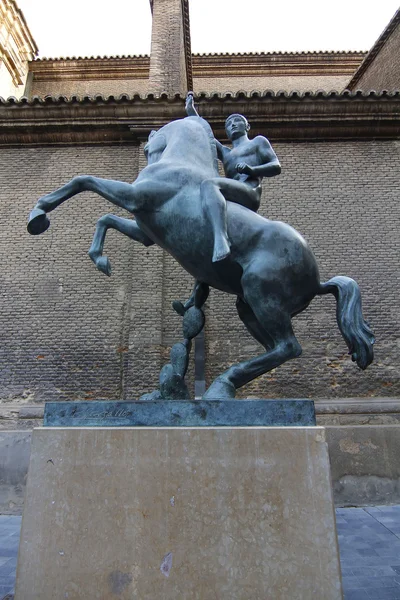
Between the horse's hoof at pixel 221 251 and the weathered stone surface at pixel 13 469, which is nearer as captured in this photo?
the horse's hoof at pixel 221 251

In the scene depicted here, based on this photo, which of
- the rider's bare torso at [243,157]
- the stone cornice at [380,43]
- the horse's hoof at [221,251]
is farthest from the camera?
the stone cornice at [380,43]

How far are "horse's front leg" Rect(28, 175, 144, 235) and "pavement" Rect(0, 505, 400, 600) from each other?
237cm

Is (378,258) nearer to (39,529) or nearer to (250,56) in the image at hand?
(39,529)

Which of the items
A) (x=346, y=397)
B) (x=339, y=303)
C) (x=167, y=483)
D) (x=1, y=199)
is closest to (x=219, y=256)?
(x=339, y=303)

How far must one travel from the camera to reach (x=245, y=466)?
224cm

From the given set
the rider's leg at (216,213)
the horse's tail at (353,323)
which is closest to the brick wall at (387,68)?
the horse's tail at (353,323)

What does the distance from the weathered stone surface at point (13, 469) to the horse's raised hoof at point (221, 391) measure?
4.83 meters

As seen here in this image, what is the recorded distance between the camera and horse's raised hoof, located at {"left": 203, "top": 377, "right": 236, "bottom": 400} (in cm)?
269

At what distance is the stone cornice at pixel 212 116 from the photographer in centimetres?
883

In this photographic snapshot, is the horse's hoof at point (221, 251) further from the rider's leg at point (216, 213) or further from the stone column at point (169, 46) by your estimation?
the stone column at point (169, 46)

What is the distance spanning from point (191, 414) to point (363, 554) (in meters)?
2.29

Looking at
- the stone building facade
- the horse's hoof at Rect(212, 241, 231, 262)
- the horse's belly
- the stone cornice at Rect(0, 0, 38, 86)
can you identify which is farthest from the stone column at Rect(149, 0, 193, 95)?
the horse's hoof at Rect(212, 241, 231, 262)

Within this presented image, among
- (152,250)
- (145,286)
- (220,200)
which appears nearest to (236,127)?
(220,200)

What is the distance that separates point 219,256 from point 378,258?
21.0 ft
